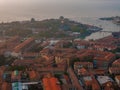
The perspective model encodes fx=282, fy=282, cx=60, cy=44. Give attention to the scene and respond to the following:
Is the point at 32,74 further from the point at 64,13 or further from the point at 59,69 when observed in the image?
the point at 64,13

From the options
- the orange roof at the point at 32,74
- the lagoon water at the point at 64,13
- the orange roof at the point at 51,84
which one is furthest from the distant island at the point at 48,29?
the orange roof at the point at 51,84

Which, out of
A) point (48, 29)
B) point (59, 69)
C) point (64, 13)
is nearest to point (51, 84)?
point (59, 69)

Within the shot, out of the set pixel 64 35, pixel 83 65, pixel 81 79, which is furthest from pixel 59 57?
pixel 64 35

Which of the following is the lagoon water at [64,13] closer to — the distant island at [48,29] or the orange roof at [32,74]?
the distant island at [48,29]

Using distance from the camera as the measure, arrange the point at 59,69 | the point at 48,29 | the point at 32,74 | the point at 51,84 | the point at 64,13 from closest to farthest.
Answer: the point at 51,84 < the point at 32,74 < the point at 59,69 < the point at 48,29 < the point at 64,13

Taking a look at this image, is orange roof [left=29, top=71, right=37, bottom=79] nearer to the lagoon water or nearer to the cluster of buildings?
the cluster of buildings

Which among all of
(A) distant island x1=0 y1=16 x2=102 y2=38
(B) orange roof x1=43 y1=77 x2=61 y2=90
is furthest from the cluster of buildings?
(A) distant island x1=0 y1=16 x2=102 y2=38
